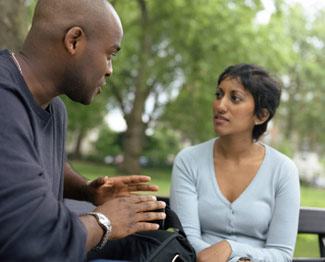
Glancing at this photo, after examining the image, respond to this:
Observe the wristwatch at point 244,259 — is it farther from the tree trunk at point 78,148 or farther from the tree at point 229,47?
the tree trunk at point 78,148

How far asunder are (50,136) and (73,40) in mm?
472

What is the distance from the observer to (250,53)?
14688 millimetres

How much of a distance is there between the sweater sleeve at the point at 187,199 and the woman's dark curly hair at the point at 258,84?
24.5 inches

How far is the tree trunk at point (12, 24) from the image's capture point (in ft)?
14.9

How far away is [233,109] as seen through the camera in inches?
119

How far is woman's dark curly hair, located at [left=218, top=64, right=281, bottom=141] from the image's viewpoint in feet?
9.95

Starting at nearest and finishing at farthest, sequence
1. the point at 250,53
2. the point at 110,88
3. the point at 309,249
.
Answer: the point at 309,249 → the point at 250,53 → the point at 110,88

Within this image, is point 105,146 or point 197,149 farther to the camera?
point 105,146

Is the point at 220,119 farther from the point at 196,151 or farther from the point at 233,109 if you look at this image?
the point at 196,151

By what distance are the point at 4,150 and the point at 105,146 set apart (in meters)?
35.2

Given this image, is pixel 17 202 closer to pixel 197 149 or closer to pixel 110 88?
pixel 197 149

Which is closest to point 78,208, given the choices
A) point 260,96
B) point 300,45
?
point 260,96

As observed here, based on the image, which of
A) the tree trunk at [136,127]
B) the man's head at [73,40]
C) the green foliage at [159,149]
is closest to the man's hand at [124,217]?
the man's head at [73,40]

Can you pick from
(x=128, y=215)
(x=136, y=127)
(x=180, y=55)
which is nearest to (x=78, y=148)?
(x=136, y=127)
